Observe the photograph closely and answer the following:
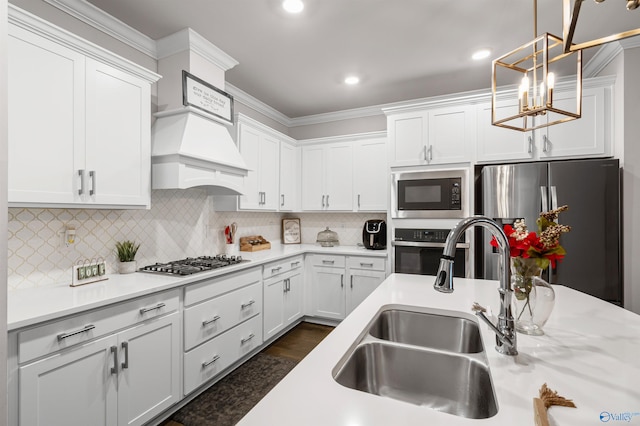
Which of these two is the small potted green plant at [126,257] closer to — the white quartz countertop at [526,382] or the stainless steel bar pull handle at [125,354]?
the stainless steel bar pull handle at [125,354]

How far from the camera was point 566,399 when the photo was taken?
0.75 m

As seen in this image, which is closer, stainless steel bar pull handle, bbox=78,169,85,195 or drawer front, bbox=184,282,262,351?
stainless steel bar pull handle, bbox=78,169,85,195

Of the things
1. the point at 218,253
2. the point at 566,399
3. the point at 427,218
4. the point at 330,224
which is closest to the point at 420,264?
the point at 427,218

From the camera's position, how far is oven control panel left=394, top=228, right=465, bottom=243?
123 inches

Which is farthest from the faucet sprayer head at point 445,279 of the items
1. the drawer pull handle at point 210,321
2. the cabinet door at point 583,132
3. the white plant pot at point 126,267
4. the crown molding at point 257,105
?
the crown molding at point 257,105

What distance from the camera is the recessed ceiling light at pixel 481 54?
2639 mm

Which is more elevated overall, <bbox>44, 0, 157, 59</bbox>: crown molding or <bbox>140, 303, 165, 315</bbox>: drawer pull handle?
<bbox>44, 0, 157, 59</bbox>: crown molding

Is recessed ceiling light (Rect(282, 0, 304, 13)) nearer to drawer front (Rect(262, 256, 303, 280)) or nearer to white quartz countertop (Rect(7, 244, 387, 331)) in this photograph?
white quartz countertop (Rect(7, 244, 387, 331))

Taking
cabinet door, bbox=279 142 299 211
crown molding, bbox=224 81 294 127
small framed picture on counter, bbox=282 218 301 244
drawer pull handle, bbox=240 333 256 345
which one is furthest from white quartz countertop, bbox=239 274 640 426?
small framed picture on counter, bbox=282 218 301 244

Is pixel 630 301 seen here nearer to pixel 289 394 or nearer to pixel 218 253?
pixel 289 394

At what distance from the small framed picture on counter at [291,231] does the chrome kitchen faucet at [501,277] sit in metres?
3.47

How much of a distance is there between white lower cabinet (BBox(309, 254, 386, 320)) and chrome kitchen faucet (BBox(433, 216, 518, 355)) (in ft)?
7.96

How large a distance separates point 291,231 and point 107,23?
2.99 m

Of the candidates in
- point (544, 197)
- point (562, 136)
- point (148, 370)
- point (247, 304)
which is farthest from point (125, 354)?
point (562, 136)
